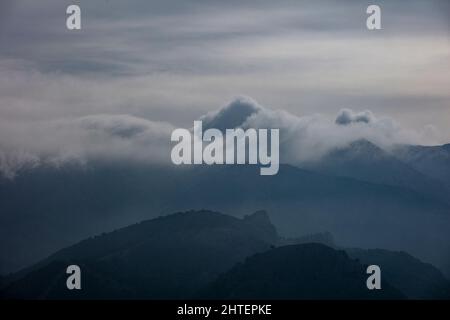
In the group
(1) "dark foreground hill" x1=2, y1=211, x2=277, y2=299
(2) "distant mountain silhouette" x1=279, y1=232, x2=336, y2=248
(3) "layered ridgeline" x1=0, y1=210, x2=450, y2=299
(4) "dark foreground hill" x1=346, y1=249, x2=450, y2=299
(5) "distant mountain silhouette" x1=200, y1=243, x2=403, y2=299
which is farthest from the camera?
(2) "distant mountain silhouette" x1=279, y1=232, x2=336, y2=248

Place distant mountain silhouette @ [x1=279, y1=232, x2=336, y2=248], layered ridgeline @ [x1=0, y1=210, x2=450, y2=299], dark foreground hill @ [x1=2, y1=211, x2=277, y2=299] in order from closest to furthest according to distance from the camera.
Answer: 1. layered ridgeline @ [x1=0, y1=210, x2=450, y2=299]
2. dark foreground hill @ [x1=2, y1=211, x2=277, y2=299]
3. distant mountain silhouette @ [x1=279, y1=232, x2=336, y2=248]

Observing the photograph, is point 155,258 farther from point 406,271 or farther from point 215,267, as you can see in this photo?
point 406,271

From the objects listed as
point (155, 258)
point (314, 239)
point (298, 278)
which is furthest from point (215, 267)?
point (314, 239)

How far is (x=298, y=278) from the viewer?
18.2 m

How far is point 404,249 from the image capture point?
1947cm

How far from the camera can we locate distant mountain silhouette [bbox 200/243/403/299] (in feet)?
58.1

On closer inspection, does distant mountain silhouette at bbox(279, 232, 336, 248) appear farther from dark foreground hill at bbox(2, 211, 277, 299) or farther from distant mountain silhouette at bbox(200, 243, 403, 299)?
distant mountain silhouette at bbox(200, 243, 403, 299)

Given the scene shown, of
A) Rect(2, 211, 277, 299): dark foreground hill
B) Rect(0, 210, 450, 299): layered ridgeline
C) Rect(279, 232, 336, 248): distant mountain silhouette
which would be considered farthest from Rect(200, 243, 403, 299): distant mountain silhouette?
Rect(2, 211, 277, 299): dark foreground hill

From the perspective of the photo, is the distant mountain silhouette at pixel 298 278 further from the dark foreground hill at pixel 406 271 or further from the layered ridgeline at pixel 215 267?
the dark foreground hill at pixel 406 271

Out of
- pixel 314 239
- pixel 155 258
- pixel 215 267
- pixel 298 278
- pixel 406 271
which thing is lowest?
pixel 298 278

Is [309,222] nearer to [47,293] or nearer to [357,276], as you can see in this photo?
[357,276]

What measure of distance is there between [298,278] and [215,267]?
2.32 m

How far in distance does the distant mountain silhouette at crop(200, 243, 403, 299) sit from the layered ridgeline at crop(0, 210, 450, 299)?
0.07 feet
